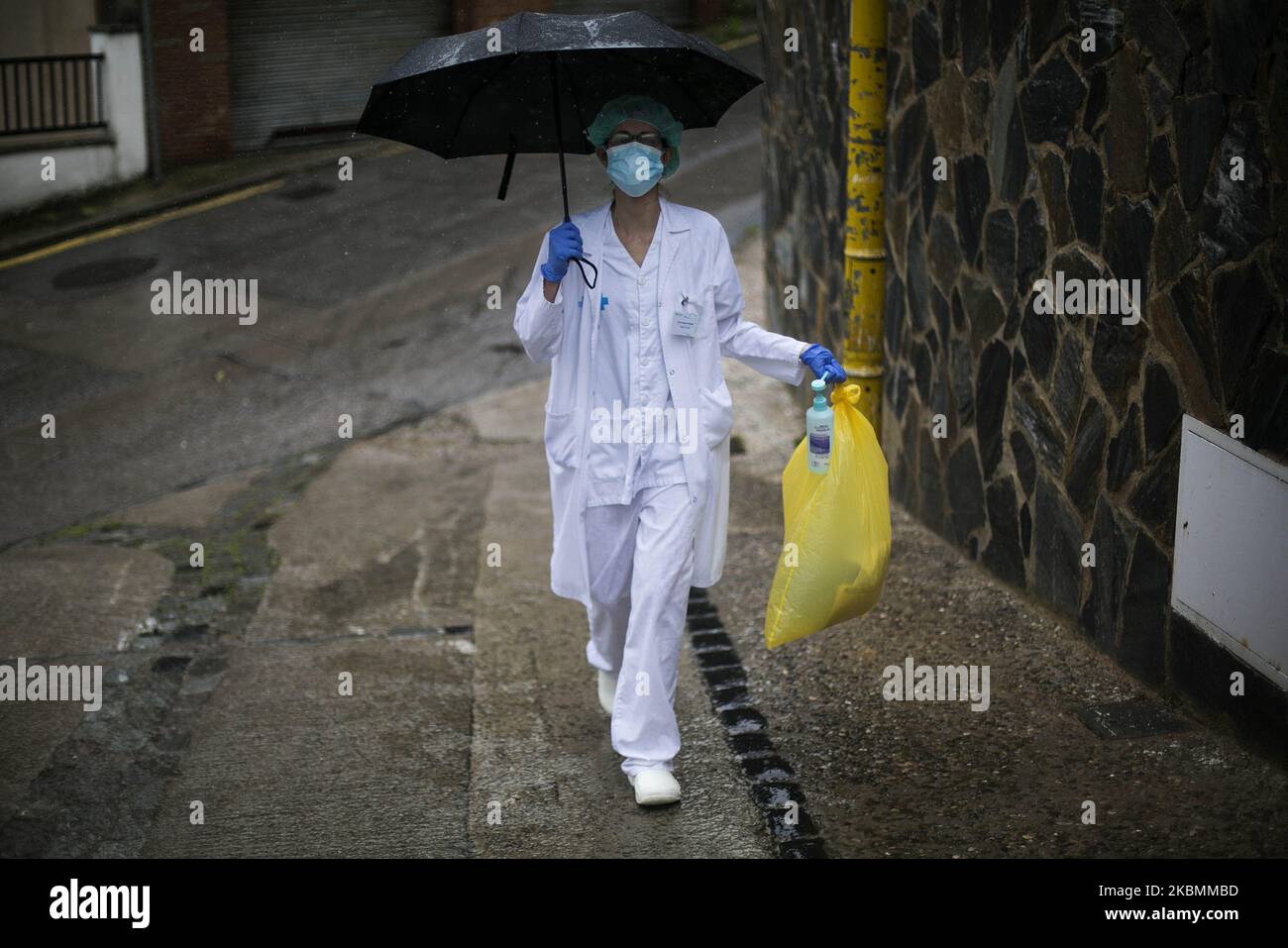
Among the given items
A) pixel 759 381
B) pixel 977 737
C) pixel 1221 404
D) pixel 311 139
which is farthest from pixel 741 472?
pixel 311 139

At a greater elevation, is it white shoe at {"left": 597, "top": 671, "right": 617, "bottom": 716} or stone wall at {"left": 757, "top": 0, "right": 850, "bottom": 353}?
stone wall at {"left": 757, "top": 0, "right": 850, "bottom": 353}

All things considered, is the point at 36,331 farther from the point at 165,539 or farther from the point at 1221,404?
the point at 1221,404

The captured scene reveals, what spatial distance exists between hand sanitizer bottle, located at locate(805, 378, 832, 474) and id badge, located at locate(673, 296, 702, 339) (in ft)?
1.36

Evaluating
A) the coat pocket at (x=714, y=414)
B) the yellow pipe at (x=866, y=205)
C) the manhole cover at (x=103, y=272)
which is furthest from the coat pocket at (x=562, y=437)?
the manhole cover at (x=103, y=272)

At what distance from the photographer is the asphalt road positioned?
925 centimetres

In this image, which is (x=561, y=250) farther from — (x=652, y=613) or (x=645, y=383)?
(x=652, y=613)

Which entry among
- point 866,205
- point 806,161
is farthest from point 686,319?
point 806,161

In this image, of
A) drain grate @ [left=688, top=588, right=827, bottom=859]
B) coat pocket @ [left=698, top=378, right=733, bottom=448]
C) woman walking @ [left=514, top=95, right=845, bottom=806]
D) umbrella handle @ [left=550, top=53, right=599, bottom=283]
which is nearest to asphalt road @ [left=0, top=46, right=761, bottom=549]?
drain grate @ [left=688, top=588, right=827, bottom=859]

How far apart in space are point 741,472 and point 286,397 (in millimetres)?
3688

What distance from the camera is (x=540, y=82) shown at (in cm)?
468

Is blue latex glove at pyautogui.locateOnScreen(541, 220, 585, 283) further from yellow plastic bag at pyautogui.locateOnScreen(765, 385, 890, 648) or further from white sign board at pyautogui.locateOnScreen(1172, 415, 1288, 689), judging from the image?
white sign board at pyautogui.locateOnScreen(1172, 415, 1288, 689)

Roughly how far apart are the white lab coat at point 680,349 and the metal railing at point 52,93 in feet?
36.0

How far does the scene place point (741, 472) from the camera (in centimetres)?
819

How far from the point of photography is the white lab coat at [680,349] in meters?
4.59
